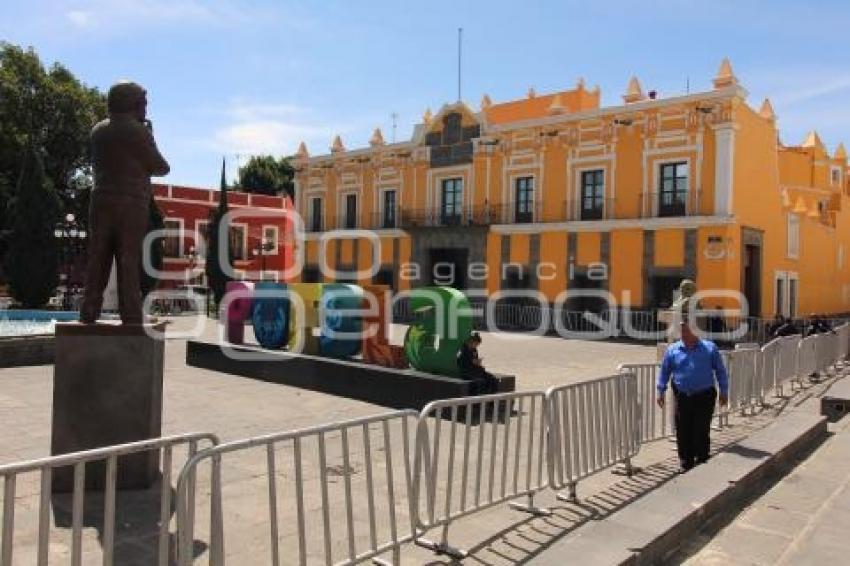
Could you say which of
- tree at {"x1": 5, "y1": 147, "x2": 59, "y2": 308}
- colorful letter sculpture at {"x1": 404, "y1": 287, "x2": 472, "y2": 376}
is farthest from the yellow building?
colorful letter sculpture at {"x1": 404, "y1": 287, "x2": 472, "y2": 376}

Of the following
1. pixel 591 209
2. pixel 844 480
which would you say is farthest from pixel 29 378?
pixel 591 209

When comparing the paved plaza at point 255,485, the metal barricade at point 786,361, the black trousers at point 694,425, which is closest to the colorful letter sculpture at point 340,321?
the paved plaza at point 255,485

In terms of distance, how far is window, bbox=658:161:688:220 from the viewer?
83.0ft

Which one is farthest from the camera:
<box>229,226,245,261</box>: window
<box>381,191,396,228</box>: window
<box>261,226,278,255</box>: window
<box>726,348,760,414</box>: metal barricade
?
<box>261,226,278,255</box>: window

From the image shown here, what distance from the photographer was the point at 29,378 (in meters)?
11.2

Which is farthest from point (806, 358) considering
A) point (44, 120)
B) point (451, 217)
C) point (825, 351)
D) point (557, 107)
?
point (44, 120)

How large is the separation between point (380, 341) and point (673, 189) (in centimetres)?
1760

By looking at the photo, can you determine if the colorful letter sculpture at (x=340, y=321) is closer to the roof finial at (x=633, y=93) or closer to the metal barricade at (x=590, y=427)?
the metal barricade at (x=590, y=427)

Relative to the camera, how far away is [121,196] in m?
5.77

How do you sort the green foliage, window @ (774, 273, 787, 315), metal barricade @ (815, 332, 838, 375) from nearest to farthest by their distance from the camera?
metal barricade @ (815, 332, 838, 375)
window @ (774, 273, 787, 315)
the green foliage

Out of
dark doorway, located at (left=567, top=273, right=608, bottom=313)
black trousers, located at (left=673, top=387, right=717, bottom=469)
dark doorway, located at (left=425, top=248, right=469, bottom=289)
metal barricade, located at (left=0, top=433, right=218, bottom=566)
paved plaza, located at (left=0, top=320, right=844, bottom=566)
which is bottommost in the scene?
paved plaza, located at (left=0, top=320, right=844, bottom=566)

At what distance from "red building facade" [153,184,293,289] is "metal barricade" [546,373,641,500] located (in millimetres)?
33794

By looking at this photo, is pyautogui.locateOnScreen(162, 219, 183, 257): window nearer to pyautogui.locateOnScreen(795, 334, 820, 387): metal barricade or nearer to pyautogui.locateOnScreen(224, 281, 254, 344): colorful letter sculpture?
pyautogui.locateOnScreen(224, 281, 254, 344): colorful letter sculpture

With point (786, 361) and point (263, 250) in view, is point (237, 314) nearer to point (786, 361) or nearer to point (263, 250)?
point (786, 361)
